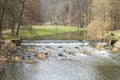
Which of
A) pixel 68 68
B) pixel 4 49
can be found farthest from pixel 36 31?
pixel 68 68

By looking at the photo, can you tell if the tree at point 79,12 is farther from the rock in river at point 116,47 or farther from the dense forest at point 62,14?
the rock in river at point 116,47

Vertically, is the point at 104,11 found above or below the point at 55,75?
above

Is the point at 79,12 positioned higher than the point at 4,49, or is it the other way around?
the point at 79,12

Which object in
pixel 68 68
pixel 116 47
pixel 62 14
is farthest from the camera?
pixel 62 14

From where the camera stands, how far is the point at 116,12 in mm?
70750

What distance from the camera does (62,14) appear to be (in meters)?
144

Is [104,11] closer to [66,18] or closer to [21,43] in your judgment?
[21,43]

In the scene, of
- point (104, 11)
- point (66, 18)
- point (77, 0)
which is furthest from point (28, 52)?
point (66, 18)

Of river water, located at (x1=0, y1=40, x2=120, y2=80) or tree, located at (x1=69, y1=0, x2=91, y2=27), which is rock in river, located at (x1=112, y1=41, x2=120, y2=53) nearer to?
river water, located at (x1=0, y1=40, x2=120, y2=80)

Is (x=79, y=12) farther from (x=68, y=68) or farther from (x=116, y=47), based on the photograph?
(x=68, y=68)

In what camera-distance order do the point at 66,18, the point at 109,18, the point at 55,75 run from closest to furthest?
the point at 55,75 < the point at 109,18 < the point at 66,18

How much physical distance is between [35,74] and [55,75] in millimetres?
2078

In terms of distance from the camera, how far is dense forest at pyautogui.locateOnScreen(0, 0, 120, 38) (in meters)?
34.5

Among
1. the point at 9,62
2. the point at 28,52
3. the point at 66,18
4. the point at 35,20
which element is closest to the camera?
the point at 9,62
